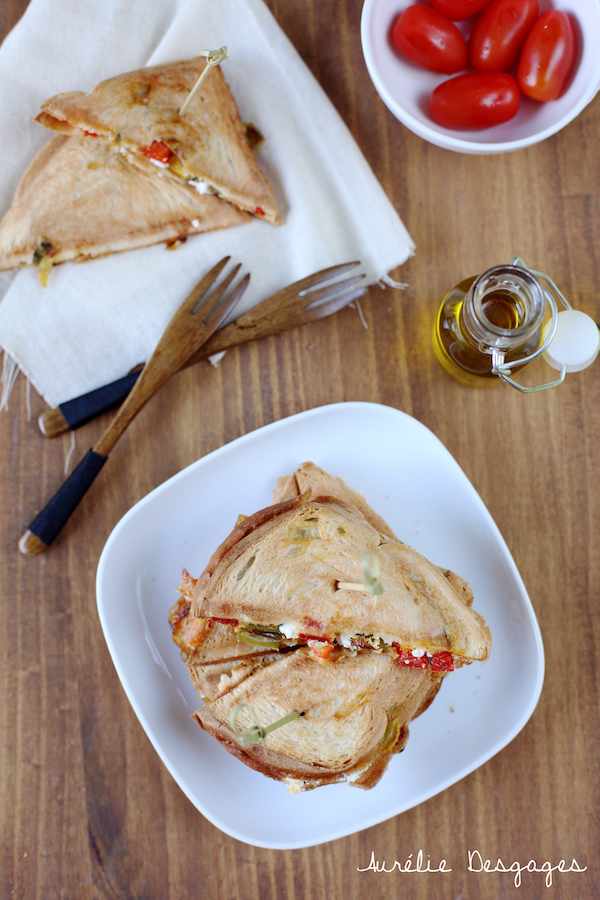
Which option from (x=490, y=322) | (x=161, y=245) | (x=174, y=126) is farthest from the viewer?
(x=161, y=245)

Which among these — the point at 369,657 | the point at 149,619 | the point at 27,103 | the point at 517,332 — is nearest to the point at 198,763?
the point at 149,619

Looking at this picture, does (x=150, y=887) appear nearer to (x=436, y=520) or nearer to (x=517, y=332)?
(x=436, y=520)

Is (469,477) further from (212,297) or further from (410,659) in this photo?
(212,297)

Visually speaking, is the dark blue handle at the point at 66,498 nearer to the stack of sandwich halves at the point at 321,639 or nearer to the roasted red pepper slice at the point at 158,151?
the stack of sandwich halves at the point at 321,639

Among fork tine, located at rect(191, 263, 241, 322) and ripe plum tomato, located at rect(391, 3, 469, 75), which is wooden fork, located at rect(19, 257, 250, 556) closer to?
fork tine, located at rect(191, 263, 241, 322)

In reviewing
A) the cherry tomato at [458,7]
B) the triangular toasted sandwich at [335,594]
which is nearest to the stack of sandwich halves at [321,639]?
the triangular toasted sandwich at [335,594]

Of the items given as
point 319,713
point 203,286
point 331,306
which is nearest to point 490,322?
point 331,306

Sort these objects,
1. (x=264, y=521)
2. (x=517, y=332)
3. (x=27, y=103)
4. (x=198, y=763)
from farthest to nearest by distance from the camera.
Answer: (x=27, y=103) → (x=198, y=763) → (x=264, y=521) → (x=517, y=332)
